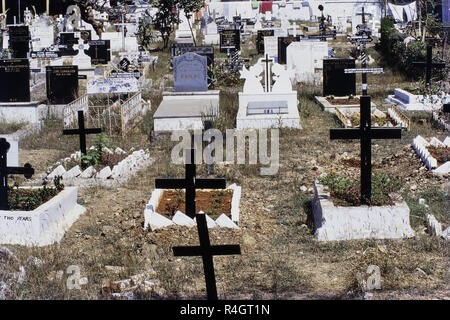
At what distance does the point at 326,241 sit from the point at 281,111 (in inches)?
250

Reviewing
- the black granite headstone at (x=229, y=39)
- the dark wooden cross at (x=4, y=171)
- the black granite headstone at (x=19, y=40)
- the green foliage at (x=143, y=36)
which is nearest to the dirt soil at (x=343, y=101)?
the dark wooden cross at (x=4, y=171)

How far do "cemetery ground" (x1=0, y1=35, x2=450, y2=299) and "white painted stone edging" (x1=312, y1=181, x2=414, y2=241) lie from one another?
13cm

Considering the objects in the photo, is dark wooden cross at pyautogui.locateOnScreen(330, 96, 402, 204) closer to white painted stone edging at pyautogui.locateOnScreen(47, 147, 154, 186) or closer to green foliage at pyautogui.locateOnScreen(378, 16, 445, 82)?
white painted stone edging at pyautogui.locateOnScreen(47, 147, 154, 186)

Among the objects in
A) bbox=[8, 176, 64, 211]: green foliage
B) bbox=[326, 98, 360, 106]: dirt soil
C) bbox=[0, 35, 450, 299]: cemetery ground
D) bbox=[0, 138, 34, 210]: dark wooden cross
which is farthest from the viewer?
bbox=[326, 98, 360, 106]: dirt soil

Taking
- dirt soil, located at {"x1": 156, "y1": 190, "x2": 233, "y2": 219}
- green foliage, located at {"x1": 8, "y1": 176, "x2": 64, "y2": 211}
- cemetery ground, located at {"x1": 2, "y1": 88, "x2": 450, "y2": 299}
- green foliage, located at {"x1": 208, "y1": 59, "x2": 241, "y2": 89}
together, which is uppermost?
green foliage, located at {"x1": 208, "y1": 59, "x2": 241, "y2": 89}

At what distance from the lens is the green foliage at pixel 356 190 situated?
7152mm

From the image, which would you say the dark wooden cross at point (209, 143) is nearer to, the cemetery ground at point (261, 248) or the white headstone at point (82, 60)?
the cemetery ground at point (261, 248)

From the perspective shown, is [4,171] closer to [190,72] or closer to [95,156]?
[95,156]

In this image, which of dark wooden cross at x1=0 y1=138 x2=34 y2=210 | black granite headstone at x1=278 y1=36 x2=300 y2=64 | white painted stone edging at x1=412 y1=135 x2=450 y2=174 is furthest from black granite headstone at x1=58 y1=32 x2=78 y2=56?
dark wooden cross at x1=0 y1=138 x2=34 y2=210

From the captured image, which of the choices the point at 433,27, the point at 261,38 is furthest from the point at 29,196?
the point at 433,27

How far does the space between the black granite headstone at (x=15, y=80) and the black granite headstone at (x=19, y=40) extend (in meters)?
6.29

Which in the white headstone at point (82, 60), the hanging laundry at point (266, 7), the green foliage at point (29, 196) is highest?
the hanging laundry at point (266, 7)

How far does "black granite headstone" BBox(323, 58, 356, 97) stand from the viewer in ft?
50.5

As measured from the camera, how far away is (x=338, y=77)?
1545 cm
